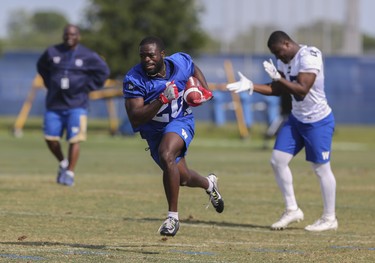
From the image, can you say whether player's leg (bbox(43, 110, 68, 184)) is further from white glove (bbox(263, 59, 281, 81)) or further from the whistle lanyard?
white glove (bbox(263, 59, 281, 81))

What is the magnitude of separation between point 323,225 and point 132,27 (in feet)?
89.5

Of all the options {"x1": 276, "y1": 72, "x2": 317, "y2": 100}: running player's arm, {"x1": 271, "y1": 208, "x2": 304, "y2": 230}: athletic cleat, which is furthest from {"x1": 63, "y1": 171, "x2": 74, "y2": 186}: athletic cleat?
{"x1": 276, "y1": 72, "x2": 317, "y2": 100}: running player's arm

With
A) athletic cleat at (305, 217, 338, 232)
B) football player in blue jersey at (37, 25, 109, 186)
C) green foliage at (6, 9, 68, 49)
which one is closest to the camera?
athletic cleat at (305, 217, 338, 232)

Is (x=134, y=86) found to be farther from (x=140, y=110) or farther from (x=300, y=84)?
(x=300, y=84)

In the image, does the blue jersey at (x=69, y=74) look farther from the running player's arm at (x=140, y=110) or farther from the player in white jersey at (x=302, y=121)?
the running player's arm at (x=140, y=110)

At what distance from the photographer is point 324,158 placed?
1144 centimetres

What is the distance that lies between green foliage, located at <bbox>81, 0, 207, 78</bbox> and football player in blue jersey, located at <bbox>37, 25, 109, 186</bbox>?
21.5 m

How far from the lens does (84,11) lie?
1512 inches

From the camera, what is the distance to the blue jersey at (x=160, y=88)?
938cm

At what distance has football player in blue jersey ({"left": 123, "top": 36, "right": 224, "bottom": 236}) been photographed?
921cm

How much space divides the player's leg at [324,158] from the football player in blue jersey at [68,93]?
15.2 feet

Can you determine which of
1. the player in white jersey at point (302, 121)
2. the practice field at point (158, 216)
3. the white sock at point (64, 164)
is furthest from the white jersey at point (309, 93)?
the white sock at point (64, 164)

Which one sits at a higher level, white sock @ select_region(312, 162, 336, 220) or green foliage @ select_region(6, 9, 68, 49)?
white sock @ select_region(312, 162, 336, 220)

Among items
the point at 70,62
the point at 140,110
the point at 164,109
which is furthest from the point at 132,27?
the point at 140,110
